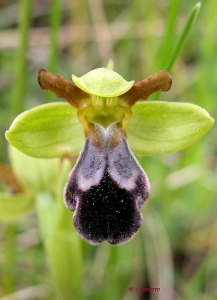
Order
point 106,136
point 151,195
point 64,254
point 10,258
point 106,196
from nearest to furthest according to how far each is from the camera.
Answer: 1. point 106,196
2. point 106,136
3. point 64,254
4. point 10,258
5. point 151,195

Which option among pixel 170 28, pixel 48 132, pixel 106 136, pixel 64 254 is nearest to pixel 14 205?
pixel 64 254

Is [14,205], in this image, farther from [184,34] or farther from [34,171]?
[184,34]

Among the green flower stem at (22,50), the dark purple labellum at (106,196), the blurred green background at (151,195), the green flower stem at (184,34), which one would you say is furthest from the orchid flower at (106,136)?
the green flower stem at (22,50)

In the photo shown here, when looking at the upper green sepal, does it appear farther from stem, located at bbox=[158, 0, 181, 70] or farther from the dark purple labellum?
stem, located at bbox=[158, 0, 181, 70]

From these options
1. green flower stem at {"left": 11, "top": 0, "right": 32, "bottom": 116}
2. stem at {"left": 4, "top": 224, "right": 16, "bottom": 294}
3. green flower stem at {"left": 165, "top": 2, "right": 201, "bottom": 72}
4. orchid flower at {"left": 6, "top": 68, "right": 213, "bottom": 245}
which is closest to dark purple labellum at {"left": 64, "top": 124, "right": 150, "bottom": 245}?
orchid flower at {"left": 6, "top": 68, "right": 213, "bottom": 245}

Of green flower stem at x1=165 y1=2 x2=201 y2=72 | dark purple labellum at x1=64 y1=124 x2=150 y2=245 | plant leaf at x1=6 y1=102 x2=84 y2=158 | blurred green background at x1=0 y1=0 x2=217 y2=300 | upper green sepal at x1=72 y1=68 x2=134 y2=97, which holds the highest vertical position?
green flower stem at x1=165 y1=2 x2=201 y2=72

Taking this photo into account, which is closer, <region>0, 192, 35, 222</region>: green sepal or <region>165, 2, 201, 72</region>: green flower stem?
<region>165, 2, 201, 72</region>: green flower stem

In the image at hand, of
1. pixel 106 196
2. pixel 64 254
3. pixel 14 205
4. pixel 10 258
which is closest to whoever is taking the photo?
pixel 106 196
